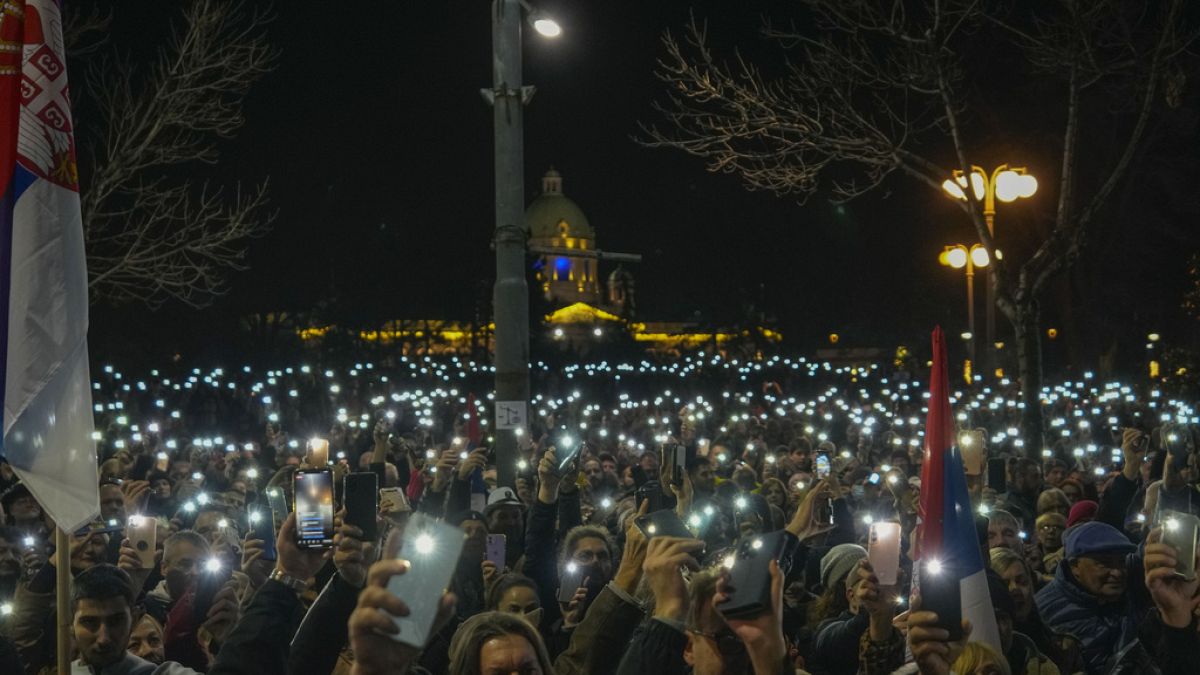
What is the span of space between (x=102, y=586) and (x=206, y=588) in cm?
113

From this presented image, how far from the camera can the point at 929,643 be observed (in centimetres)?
363

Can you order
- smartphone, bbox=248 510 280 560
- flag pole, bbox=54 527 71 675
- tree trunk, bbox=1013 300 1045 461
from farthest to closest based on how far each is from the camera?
1. tree trunk, bbox=1013 300 1045 461
2. smartphone, bbox=248 510 280 560
3. flag pole, bbox=54 527 71 675

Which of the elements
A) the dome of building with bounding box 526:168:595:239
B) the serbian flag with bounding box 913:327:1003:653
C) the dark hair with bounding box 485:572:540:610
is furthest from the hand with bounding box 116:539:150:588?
the dome of building with bounding box 526:168:595:239

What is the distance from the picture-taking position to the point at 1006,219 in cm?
3688

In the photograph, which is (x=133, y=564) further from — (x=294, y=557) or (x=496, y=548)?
(x=294, y=557)

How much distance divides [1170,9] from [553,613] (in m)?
9.37

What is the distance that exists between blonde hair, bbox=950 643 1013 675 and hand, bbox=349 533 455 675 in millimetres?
2252

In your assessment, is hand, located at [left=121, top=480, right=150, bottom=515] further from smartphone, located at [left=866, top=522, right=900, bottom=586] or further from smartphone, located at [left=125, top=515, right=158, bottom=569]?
smartphone, located at [left=866, top=522, right=900, bottom=586]

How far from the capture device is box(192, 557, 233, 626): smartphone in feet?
22.1

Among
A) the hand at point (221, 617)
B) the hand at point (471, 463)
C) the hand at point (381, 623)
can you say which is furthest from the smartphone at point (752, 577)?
the hand at point (471, 463)

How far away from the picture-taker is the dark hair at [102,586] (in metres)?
5.72

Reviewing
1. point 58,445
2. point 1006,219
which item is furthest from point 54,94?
point 1006,219

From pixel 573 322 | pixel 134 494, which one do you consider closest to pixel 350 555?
pixel 134 494

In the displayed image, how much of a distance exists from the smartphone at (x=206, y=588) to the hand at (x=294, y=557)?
9.18 feet
